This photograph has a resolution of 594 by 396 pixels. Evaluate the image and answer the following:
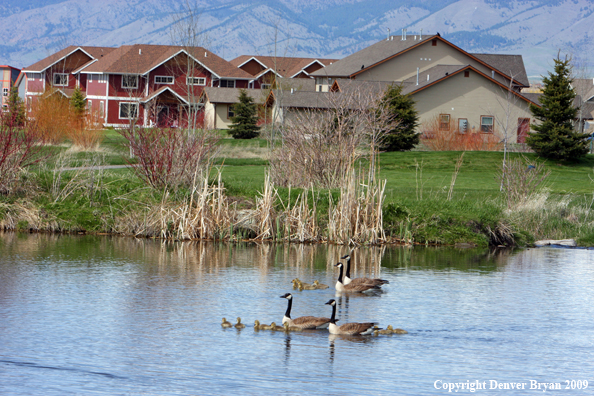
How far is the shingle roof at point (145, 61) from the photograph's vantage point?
8344cm

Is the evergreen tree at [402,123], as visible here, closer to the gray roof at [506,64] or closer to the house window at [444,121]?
the house window at [444,121]

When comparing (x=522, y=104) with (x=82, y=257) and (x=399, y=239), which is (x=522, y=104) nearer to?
(x=399, y=239)

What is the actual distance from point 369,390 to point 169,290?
669cm

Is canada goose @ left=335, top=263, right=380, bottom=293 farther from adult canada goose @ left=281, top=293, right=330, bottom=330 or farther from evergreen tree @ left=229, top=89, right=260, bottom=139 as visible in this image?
evergreen tree @ left=229, top=89, right=260, bottom=139

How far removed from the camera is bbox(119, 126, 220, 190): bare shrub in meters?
24.2

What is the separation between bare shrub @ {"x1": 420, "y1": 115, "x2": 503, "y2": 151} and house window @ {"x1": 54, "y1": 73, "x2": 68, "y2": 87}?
48.2m

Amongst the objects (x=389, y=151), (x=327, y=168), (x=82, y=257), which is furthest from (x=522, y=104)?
(x=82, y=257)

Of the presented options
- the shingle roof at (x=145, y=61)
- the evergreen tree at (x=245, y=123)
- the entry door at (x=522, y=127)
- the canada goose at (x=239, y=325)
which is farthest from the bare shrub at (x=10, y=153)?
the shingle roof at (x=145, y=61)

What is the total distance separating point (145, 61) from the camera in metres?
85.7

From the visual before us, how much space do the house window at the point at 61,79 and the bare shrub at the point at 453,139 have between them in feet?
158

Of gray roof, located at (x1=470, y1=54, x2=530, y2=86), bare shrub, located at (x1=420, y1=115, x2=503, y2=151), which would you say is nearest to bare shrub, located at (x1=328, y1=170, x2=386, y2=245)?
bare shrub, located at (x1=420, y1=115, x2=503, y2=151)

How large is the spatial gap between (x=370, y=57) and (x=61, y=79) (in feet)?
133

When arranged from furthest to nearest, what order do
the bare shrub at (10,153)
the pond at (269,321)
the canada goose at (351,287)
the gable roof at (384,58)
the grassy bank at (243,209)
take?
the gable roof at (384,58) → the bare shrub at (10,153) → the grassy bank at (243,209) → the canada goose at (351,287) → the pond at (269,321)

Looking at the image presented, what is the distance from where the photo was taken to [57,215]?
24.2 meters
